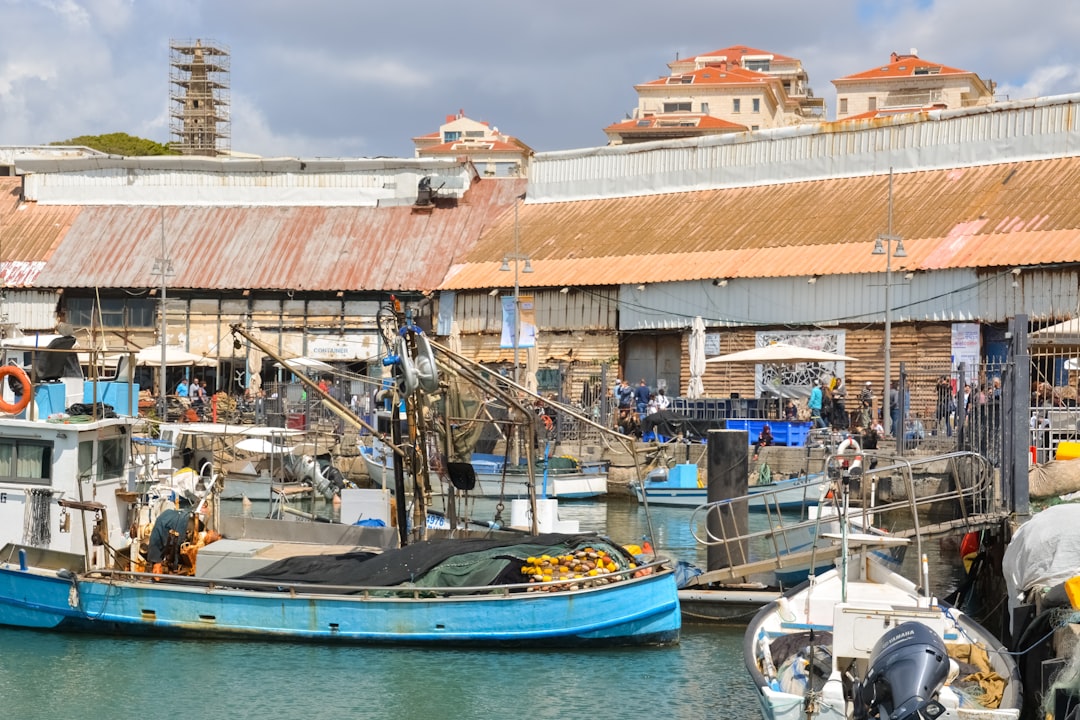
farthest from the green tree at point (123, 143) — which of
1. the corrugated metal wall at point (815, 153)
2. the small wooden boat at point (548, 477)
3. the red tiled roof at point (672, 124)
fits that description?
the small wooden boat at point (548, 477)

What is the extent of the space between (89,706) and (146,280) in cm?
3761

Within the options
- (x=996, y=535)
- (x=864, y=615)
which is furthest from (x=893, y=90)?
(x=864, y=615)

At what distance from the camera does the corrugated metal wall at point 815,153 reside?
4478cm

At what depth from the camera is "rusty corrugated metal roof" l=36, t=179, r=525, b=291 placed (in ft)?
174

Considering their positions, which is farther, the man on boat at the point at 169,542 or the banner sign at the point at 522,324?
the banner sign at the point at 522,324

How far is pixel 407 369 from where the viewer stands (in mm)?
21094

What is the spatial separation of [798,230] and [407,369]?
27075 millimetres

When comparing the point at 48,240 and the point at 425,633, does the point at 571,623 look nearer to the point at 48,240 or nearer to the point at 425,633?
the point at 425,633

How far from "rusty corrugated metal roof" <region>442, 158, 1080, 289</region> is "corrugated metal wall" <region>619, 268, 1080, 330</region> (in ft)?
1.50

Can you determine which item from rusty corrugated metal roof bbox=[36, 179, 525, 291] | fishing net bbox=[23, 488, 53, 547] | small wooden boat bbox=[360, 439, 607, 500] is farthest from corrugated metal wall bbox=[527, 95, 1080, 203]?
fishing net bbox=[23, 488, 53, 547]

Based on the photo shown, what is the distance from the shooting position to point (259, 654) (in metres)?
19.7

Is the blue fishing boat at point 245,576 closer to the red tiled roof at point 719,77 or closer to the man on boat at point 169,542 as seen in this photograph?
the man on boat at point 169,542

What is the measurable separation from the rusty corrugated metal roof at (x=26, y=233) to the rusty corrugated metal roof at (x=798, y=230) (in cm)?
1675

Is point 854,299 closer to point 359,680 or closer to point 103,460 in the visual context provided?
point 103,460
